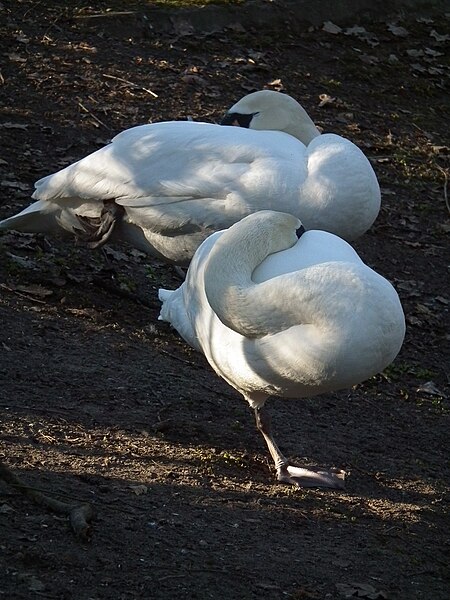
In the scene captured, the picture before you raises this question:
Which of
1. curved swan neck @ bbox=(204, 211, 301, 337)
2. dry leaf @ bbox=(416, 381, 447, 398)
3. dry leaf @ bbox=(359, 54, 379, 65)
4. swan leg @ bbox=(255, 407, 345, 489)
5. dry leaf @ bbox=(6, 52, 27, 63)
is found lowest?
dry leaf @ bbox=(416, 381, 447, 398)

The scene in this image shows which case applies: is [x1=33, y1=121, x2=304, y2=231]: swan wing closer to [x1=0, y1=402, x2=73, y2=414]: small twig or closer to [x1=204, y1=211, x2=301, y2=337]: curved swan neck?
[x1=204, y1=211, x2=301, y2=337]: curved swan neck

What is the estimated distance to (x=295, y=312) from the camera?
4.37 m

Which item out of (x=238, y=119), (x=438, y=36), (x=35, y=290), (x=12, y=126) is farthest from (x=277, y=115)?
(x=438, y=36)

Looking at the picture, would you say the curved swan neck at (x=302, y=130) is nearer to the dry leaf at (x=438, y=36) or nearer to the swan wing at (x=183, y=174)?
the swan wing at (x=183, y=174)

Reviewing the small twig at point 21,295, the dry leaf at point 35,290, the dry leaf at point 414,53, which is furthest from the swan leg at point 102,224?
the dry leaf at point 414,53

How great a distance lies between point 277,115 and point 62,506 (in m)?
3.53

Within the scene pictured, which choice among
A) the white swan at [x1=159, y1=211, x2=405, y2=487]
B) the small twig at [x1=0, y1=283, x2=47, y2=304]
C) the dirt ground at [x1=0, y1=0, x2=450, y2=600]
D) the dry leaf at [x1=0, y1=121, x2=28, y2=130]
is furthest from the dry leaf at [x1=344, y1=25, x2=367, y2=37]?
the white swan at [x1=159, y1=211, x2=405, y2=487]

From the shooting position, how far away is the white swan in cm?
425

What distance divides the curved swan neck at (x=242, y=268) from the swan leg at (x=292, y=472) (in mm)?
813

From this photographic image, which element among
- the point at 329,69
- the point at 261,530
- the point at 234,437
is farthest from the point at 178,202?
the point at 329,69

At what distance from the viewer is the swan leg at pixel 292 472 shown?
506cm

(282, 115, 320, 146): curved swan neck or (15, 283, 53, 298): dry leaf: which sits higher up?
(282, 115, 320, 146): curved swan neck

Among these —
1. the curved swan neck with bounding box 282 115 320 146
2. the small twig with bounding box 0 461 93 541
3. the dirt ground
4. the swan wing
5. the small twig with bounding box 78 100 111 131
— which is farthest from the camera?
the small twig with bounding box 78 100 111 131

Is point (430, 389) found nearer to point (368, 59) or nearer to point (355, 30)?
point (368, 59)
